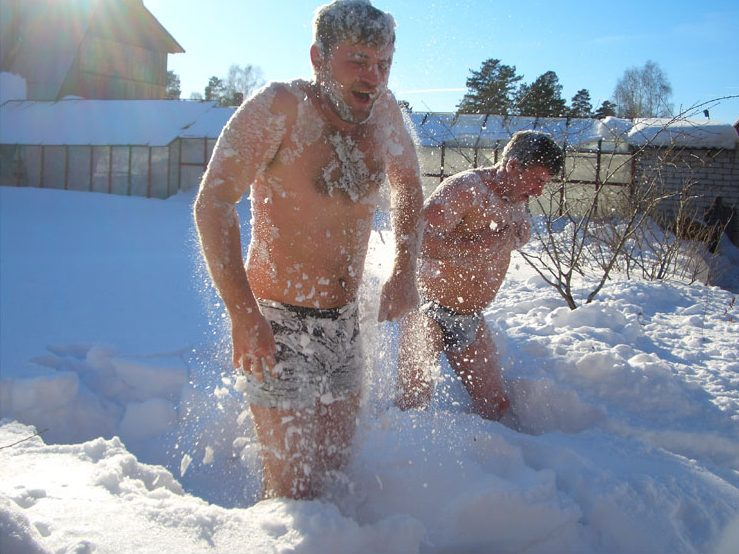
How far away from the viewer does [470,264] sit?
321 centimetres

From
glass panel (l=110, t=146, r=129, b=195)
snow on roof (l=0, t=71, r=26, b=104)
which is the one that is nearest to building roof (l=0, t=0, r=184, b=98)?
snow on roof (l=0, t=71, r=26, b=104)

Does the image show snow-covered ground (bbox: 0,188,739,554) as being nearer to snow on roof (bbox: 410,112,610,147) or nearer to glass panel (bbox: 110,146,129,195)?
snow on roof (bbox: 410,112,610,147)

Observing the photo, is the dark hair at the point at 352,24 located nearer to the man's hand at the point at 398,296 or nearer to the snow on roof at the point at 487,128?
the man's hand at the point at 398,296

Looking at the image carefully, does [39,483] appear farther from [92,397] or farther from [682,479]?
[682,479]

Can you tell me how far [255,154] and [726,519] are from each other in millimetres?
1987

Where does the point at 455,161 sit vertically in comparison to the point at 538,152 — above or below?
above

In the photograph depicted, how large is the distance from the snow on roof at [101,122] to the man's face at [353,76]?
1448 cm

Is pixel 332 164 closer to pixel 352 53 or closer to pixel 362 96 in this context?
pixel 362 96

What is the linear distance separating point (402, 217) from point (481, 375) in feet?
3.90

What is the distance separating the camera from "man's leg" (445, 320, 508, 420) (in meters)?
3.31

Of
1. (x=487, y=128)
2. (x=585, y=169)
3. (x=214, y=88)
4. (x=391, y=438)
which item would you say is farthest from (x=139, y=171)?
(x=214, y=88)

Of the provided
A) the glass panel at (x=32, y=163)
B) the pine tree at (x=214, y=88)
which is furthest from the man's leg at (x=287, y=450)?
the pine tree at (x=214, y=88)

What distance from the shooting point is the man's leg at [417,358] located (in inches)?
126

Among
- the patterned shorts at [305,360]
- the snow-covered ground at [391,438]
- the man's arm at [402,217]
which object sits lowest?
the snow-covered ground at [391,438]
